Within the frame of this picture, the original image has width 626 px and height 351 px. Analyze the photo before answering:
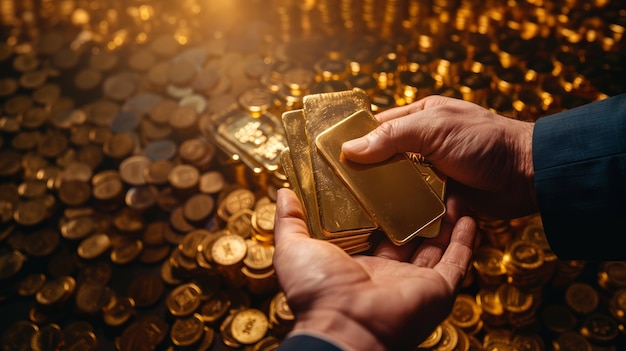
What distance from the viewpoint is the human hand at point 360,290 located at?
4.57ft

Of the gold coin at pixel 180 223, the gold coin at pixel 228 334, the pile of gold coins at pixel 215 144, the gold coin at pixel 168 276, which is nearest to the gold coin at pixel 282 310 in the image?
the pile of gold coins at pixel 215 144

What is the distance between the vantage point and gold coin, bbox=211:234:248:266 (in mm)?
2148

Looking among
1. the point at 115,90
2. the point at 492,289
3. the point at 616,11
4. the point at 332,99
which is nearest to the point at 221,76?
the point at 115,90

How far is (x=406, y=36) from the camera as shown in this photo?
135 inches

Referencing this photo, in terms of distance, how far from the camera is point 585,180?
5.56 feet

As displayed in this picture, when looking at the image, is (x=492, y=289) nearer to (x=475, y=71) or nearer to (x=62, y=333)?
(x=475, y=71)

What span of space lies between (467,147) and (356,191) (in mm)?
513

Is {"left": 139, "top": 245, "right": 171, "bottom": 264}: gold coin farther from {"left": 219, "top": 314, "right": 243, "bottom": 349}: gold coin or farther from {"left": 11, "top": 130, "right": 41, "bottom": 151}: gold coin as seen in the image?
{"left": 11, "top": 130, "right": 41, "bottom": 151}: gold coin

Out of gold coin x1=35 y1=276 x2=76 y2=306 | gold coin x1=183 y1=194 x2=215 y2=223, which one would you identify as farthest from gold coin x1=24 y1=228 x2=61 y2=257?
gold coin x1=183 y1=194 x2=215 y2=223

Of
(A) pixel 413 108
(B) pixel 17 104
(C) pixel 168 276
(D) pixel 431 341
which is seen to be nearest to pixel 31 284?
(C) pixel 168 276

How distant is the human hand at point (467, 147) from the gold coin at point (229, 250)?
79 cm

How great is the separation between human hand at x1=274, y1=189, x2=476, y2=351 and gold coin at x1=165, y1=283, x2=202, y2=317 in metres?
0.85

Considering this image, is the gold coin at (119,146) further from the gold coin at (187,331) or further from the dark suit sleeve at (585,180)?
the dark suit sleeve at (585,180)

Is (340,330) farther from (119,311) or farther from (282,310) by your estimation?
(119,311)
